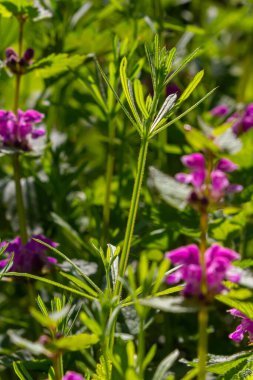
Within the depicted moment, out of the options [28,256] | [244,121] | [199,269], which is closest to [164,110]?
[199,269]

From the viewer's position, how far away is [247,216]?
1.21 metres

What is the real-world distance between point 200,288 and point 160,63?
318 mm

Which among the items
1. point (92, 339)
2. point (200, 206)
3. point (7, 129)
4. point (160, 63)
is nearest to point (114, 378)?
point (92, 339)

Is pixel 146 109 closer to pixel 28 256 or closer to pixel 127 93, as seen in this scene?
pixel 127 93

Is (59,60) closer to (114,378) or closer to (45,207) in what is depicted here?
(45,207)

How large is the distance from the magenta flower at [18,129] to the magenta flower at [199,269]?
1.94 ft

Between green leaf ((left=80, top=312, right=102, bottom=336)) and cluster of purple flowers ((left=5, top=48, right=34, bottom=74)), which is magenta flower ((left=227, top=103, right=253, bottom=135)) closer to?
cluster of purple flowers ((left=5, top=48, right=34, bottom=74))

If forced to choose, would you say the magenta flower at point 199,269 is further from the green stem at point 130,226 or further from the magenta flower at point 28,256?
the magenta flower at point 28,256

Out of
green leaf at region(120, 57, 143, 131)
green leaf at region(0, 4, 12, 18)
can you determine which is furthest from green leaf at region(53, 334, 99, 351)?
green leaf at region(0, 4, 12, 18)

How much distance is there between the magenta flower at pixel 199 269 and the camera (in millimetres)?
604

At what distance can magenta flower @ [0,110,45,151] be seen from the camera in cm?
115

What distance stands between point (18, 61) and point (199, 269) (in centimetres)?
68

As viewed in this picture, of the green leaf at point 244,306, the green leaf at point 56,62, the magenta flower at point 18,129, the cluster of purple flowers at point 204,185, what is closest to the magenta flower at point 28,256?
the magenta flower at point 18,129

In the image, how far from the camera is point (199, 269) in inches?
23.9
